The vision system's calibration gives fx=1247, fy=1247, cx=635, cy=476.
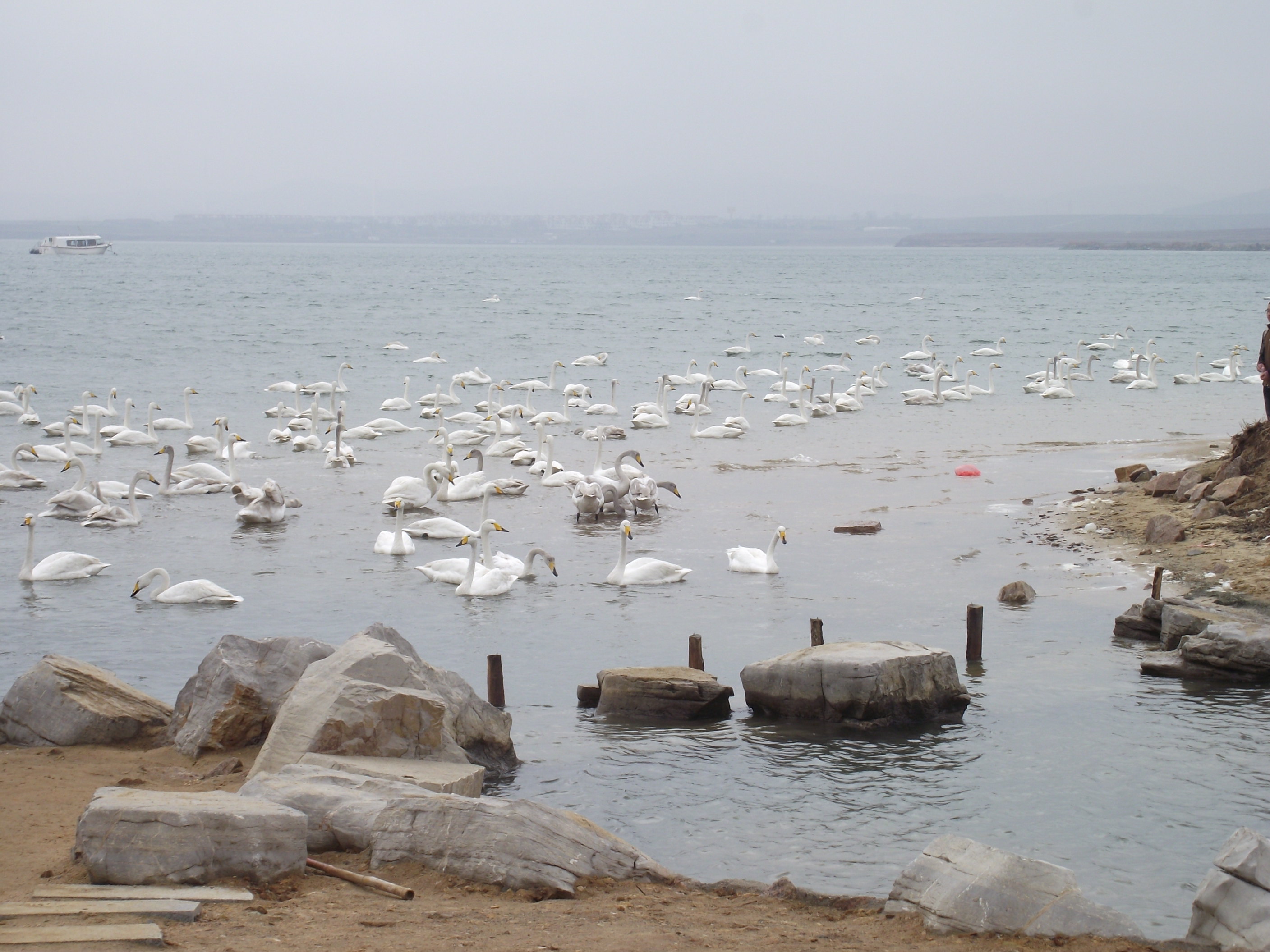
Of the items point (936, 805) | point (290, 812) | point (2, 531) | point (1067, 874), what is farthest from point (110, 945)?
point (2, 531)

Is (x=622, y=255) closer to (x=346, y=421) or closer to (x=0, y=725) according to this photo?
(x=346, y=421)

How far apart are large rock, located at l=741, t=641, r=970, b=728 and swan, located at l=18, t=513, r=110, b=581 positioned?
812cm

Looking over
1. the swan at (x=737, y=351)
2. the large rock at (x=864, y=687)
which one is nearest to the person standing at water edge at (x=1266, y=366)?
the large rock at (x=864, y=687)

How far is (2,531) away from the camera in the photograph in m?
16.1

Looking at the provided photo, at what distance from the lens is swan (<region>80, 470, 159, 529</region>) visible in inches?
648

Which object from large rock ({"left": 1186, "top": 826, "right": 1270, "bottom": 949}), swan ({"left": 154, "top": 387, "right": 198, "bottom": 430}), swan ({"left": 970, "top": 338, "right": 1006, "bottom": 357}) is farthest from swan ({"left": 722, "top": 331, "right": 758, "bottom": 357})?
large rock ({"left": 1186, "top": 826, "right": 1270, "bottom": 949})

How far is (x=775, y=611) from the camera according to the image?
41.6ft

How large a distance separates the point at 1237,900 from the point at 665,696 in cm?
481

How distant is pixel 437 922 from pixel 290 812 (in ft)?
3.42

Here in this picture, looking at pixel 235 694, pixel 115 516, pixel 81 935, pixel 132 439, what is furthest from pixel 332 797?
pixel 132 439

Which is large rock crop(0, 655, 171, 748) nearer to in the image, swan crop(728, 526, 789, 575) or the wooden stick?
the wooden stick

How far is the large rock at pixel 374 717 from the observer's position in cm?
769

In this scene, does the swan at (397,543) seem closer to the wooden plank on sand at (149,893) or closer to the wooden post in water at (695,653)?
the wooden post in water at (695,653)

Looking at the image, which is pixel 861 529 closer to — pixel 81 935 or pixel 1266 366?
pixel 1266 366
